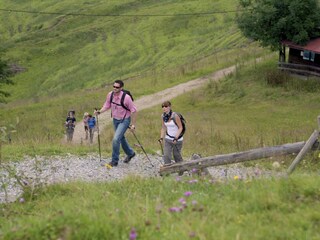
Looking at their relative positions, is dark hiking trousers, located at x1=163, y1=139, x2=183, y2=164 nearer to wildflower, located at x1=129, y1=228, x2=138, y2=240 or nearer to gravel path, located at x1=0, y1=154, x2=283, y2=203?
gravel path, located at x1=0, y1=154, x2=283, y2=203

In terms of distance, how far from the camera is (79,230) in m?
4.89

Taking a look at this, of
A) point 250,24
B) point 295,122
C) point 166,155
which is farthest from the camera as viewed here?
point 250,24

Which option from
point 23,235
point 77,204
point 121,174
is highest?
point 23,235

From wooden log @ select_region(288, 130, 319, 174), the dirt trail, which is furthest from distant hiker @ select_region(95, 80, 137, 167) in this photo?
the dirt trail


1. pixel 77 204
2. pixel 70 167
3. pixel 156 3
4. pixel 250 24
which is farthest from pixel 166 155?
pixel 156 3

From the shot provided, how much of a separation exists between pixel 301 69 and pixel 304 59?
1.80 metres

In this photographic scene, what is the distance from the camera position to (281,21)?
32.3m

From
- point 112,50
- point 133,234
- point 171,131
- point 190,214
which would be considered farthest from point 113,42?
point 133,234

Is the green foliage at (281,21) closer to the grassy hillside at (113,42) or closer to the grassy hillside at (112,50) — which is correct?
the grassy hillside at (112,50)

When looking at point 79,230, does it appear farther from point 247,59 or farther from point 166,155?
point 247,59

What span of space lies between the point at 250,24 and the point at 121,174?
24.2m

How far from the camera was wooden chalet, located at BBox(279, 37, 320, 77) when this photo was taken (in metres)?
33.4

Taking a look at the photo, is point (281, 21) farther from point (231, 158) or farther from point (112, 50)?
point (112, 50)

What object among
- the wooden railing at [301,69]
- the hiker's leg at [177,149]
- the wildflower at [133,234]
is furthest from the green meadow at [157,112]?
the hiker's leg at [177,149]
